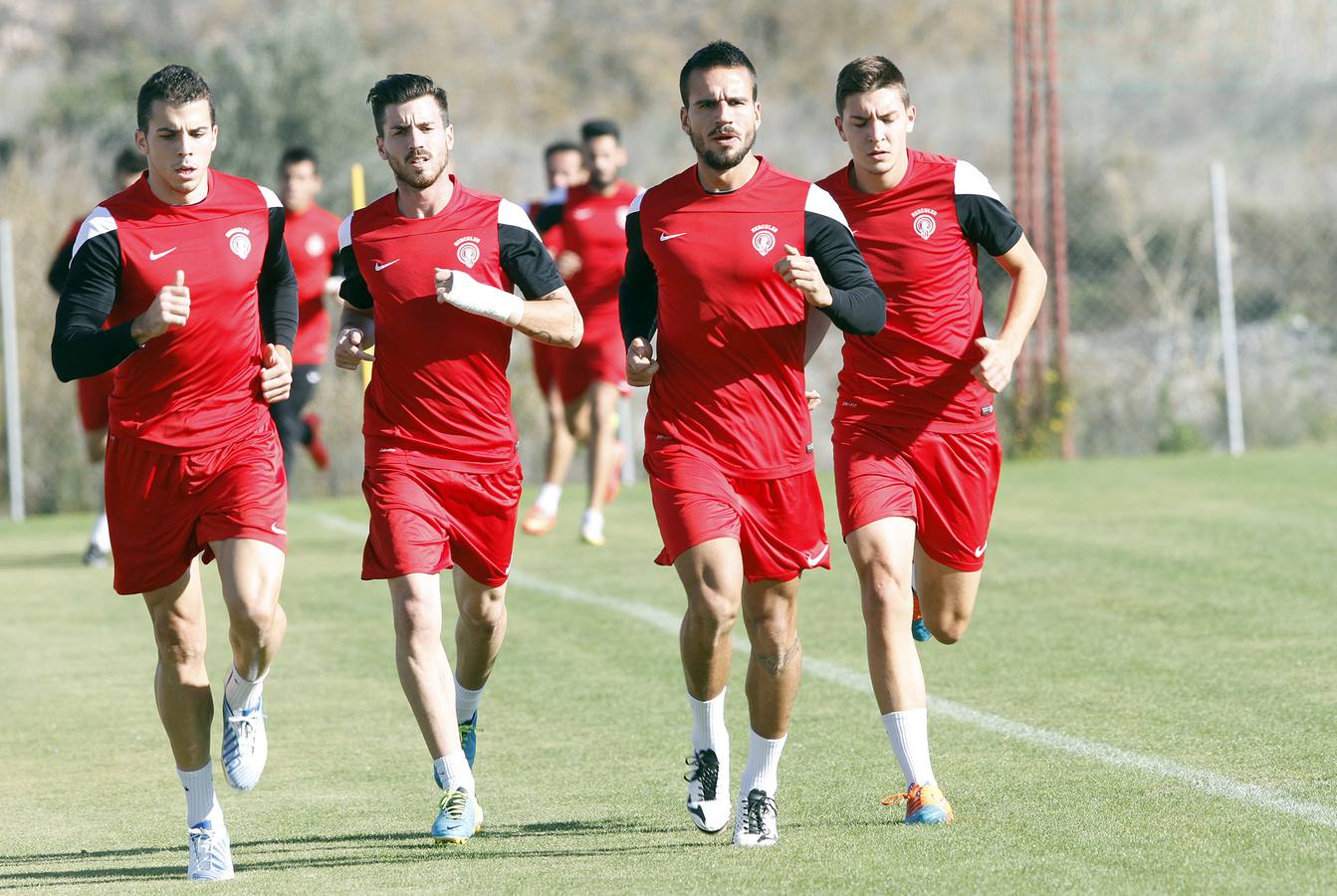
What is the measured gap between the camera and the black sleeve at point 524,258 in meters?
6.38

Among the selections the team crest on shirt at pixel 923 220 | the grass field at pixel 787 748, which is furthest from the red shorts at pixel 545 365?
the team crest on shirt at pixel 923 220

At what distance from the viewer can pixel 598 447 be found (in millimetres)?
13297

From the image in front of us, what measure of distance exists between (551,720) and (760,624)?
7.08ft

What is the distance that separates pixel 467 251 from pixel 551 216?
7.34 m

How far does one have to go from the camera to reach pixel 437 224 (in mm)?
6340

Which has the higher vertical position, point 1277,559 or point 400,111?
point 400,111

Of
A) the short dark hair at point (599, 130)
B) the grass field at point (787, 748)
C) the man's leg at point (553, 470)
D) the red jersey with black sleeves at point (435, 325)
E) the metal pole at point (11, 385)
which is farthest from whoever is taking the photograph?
the metal pole at point (11, 385)

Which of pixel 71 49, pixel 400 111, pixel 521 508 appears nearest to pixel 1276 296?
pixel 521 508

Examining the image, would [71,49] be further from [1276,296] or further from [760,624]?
[760,624]

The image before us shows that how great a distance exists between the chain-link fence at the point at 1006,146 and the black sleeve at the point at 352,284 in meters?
12.1

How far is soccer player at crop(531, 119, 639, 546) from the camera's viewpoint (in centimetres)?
1325

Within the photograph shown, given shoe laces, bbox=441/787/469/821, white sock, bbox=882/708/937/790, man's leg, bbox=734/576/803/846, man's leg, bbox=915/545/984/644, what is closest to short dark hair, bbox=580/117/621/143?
man's leg, bbox=915/545/984/644

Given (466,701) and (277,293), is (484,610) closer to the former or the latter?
(466,701)

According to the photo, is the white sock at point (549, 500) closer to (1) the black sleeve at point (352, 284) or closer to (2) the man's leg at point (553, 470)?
(2) the man's leg at point (553, 470)
